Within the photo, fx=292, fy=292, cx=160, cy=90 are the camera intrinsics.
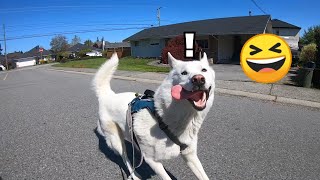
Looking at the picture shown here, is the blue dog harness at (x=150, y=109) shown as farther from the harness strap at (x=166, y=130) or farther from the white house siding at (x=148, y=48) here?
the white house siding at (x=148, y=48)

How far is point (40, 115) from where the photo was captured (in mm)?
7477

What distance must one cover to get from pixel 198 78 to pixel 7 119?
257 inches

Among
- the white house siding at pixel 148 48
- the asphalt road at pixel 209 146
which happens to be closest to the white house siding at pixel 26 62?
the white house siding at pixel 148 48

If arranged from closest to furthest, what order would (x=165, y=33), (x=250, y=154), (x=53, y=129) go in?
1. (x=250, y=154)
2. (x=53, y=129)
3. (x=165, y=33)

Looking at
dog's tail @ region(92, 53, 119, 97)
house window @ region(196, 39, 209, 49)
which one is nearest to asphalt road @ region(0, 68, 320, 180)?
dog's tail @ region(92, 53, 119, 97)

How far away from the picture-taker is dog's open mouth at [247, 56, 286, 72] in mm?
7980

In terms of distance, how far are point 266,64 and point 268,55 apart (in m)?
0.29

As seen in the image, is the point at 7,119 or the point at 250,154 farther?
the point at 7,119

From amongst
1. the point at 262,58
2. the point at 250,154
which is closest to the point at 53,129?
the point at 250,154

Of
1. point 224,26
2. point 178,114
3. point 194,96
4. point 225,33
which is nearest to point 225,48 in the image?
point 224,26

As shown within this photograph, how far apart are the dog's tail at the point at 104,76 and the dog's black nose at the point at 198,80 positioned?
1852mm

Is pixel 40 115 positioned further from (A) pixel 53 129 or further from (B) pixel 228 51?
(B) pixel 228 51

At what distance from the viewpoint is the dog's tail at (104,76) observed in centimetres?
397

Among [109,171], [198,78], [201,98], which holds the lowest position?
[109,171]
